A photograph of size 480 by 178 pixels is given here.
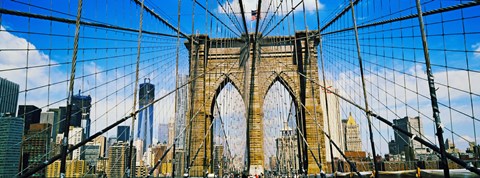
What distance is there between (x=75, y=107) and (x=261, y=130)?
12167mm

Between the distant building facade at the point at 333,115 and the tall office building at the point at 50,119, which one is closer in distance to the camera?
the tall office building at the point at 50,119

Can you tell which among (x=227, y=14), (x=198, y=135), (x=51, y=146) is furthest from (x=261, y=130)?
(x=51, y=146)

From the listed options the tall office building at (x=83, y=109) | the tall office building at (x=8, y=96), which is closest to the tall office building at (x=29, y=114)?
the tall office building at (x=8, y=96)

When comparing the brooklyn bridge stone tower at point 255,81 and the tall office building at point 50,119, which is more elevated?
the brooklyn bridge stone tower at point 255,81

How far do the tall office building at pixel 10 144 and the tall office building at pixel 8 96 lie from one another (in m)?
0.12

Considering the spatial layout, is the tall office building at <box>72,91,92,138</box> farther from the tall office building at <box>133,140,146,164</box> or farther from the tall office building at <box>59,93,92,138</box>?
the tall office building at <box>133,140,146,164</box>

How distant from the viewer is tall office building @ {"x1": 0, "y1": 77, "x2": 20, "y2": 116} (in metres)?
4.78

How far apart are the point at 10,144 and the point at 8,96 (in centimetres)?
71

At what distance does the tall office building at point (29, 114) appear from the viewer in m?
5.09

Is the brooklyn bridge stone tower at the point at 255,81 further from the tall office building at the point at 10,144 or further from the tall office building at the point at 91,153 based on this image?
the tall office building at the point at 10,144

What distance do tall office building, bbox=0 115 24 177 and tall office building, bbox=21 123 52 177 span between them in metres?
0.14

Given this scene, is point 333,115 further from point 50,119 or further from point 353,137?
point 50,119

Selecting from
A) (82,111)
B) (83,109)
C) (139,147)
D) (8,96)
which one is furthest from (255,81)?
(8,96)

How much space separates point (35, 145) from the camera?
556cm
